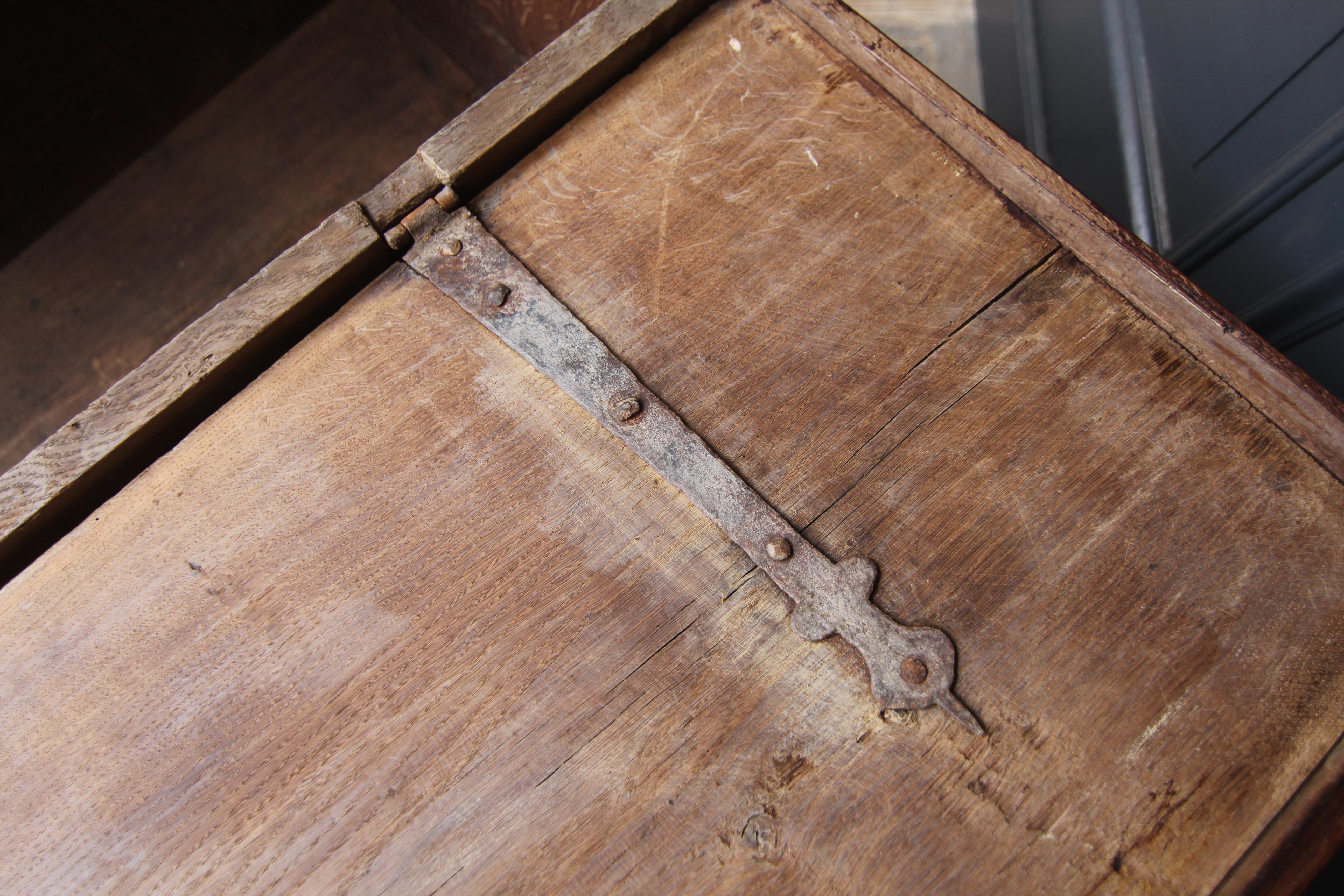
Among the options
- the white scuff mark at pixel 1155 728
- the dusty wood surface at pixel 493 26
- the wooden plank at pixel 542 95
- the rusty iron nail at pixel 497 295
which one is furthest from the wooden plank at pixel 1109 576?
the dusty wood surface at pixel 493 26

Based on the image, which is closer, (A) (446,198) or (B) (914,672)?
(B) (914,672)

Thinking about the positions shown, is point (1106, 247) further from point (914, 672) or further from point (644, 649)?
point (644, 649)

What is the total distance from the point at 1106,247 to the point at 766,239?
442mm

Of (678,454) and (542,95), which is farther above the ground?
(542,95)

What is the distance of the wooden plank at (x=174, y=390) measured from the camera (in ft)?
2.95

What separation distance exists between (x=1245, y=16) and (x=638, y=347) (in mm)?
1400

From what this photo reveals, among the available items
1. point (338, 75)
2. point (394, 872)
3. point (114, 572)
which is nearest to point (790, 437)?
point (394, 872)

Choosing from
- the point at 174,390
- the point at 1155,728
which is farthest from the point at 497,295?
the point at 1155,728

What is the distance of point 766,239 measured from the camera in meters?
1.01

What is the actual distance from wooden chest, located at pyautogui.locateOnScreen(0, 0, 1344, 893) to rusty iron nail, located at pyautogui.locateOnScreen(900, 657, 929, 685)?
0.13 feet

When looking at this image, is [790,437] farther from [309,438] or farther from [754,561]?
[309,438]

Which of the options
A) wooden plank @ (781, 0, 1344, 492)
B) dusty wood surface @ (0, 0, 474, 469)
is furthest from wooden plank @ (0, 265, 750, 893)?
dusty wood surface @ (0, 0, 474, 469)

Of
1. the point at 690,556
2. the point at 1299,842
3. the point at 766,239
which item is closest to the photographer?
the point at 1299,842

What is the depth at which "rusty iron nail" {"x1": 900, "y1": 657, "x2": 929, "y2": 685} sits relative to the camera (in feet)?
2.78
